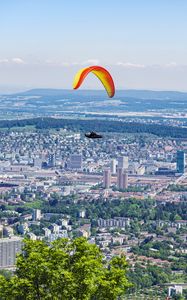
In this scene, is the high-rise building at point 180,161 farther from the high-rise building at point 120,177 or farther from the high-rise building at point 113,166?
the high-rise building at point 120,177

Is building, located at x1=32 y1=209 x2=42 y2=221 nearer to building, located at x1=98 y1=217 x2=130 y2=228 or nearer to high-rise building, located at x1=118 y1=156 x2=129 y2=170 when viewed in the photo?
building, located at x1=98 y1=217 x2=130 y2=228

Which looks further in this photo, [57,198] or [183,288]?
[57,198]

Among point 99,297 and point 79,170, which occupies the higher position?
point 99,297

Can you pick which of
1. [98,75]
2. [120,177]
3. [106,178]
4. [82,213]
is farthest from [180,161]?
[98,75]

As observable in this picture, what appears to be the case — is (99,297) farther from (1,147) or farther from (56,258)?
(1,147)

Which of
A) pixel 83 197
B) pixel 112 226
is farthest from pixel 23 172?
pixel 112 226

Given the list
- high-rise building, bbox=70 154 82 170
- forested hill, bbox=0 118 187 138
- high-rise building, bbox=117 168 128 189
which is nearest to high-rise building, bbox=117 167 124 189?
high-rise building, bbox=117 168 128 189

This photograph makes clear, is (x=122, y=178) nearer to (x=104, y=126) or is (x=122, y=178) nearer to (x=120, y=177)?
(x=120, y=177)
